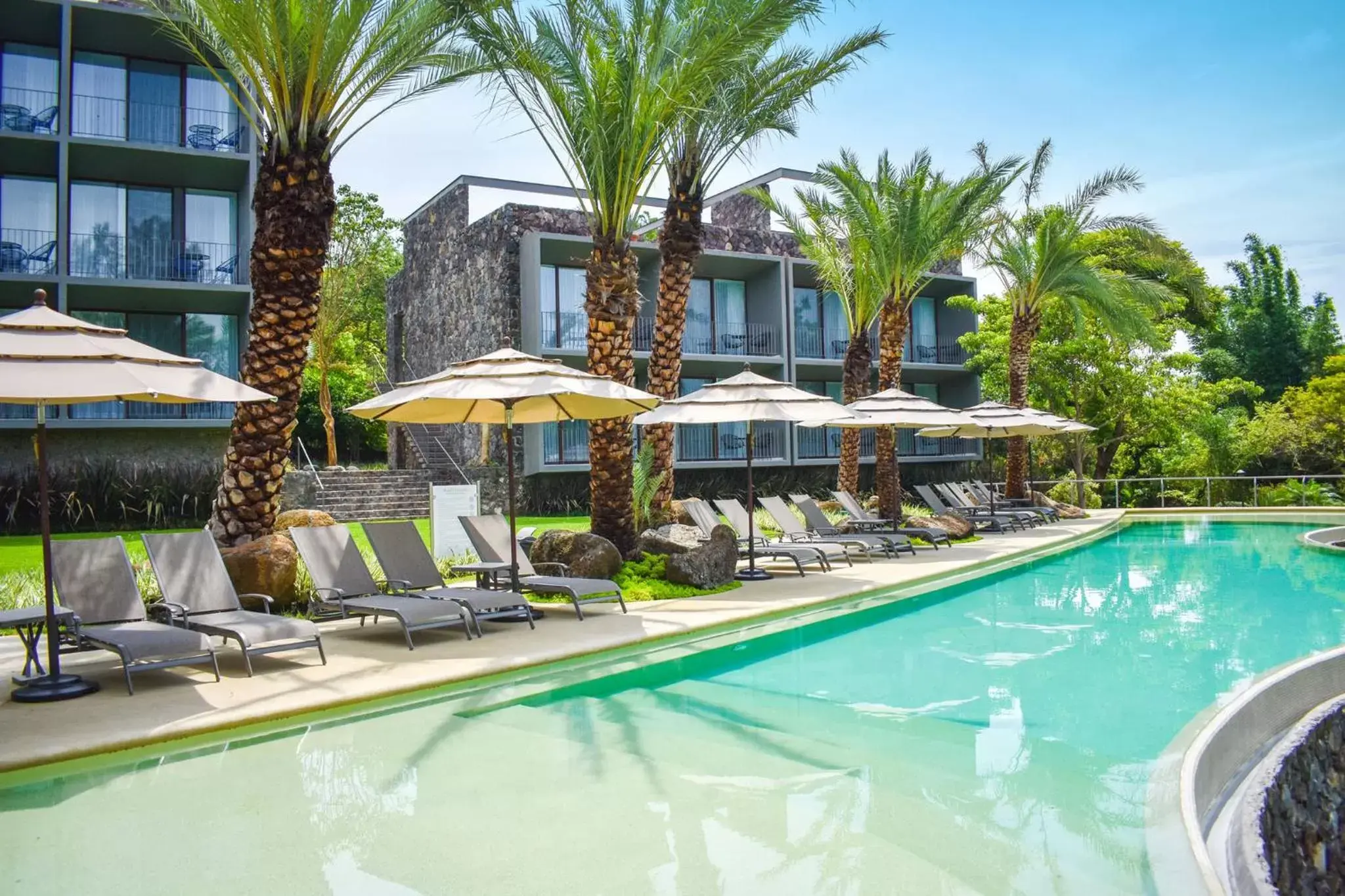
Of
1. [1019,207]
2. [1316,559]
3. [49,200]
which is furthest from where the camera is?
[1019,207]

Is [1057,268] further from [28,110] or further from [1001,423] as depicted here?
[28,110]

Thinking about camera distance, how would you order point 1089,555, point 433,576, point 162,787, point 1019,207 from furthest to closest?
point 1019,207 → point 1089,555 → point 433,576 → point 162,787

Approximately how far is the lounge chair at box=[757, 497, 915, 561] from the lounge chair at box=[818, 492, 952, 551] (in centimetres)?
46

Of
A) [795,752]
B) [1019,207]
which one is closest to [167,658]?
[795,752]

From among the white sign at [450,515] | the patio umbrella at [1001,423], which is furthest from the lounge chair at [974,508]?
the white sign at [450,515]

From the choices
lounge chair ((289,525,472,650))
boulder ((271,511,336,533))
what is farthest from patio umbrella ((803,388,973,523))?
lounge chair ((289,525,472,650))

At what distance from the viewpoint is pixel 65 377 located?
6605mm

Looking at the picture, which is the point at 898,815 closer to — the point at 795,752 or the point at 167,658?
the point at 795,752

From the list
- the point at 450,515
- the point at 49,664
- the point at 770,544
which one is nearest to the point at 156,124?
the point at 450,515

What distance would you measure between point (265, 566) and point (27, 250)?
52.8 feet

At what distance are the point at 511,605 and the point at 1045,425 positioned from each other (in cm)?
1639

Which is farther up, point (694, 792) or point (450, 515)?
point (450, 515)

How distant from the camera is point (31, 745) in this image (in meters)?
5.82

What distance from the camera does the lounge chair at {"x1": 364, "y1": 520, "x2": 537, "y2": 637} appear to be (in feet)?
32.3
